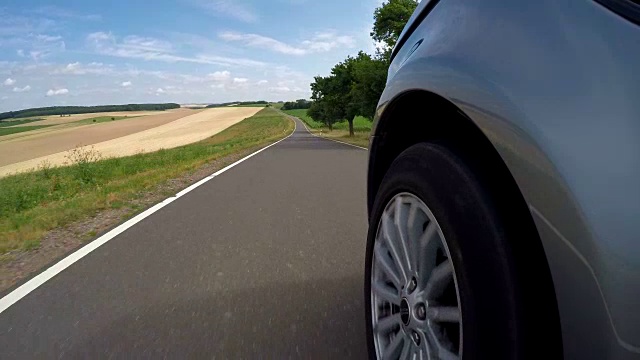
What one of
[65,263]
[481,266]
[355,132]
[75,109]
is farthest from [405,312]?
[75,109]

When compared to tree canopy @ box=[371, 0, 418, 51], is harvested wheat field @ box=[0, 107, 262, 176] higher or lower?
lower

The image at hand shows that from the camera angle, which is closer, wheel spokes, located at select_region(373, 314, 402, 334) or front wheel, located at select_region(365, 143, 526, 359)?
front wheel, located at select_region(365, 143, 526, 359)

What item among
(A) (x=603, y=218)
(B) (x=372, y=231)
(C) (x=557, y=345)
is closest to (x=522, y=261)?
(C) (x=557, y=345)

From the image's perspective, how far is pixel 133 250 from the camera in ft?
17.0

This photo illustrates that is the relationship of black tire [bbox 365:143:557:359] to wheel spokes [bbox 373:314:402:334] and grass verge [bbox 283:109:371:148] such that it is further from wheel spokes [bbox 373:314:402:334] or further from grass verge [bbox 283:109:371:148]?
grass verge [bbox 283:109:371:148]

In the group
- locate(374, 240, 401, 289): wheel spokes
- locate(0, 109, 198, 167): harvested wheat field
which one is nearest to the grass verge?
locate(374, 240, 401, 289): wheel spokes

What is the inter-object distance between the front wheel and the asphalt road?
2.72 feet

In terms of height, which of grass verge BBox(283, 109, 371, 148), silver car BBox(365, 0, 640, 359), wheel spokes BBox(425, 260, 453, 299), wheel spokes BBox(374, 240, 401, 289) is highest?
silver car BBox(365, 0, 640, 359)

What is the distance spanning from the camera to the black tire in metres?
1.38

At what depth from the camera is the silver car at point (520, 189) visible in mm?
1131

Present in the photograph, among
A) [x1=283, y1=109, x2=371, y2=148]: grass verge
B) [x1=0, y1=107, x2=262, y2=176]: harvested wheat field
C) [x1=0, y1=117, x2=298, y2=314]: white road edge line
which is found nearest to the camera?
[x1=0, y1=117, x2=298, y2=314]: white road edge line

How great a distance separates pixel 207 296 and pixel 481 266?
269 cm

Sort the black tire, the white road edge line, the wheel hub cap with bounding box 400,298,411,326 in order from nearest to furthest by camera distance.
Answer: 1. the black tire
2. the wheel hub cap with bounding box 400,298,411,326
3. the white road edge line

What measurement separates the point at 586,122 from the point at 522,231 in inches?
15.6
